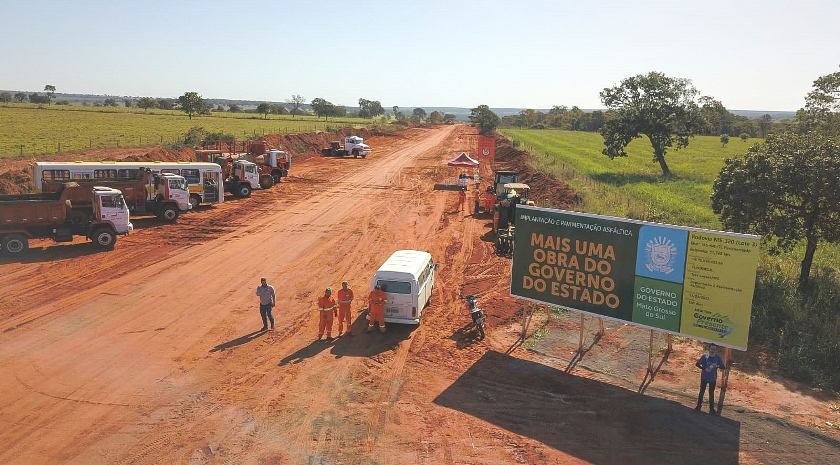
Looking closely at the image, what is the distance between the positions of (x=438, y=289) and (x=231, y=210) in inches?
724

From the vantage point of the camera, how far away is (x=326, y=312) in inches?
658

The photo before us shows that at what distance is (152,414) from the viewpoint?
12617mm

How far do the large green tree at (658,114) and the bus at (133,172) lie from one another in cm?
3435

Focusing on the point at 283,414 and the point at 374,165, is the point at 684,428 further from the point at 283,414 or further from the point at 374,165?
the point at 374,165

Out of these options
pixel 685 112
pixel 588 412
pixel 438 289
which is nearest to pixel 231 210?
pixel 438 289

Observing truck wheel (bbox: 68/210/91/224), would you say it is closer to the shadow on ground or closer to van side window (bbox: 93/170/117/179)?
van side window (bbox: 93/170/117/179)

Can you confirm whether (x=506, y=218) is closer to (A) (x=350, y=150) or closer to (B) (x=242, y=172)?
(B) (x=242, y=172)

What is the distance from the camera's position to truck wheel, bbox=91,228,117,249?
25.4 meters

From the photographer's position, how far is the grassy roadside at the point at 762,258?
1551 cm

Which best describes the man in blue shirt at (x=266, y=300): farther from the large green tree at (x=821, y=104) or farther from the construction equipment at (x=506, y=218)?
the large green tree at (x=821, y=104)

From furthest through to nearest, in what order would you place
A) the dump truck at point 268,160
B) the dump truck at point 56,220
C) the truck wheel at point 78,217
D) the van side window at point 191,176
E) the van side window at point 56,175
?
1. the dump truck at point 268,160
2. the van side window at point 191,176
3. the van side window at point 56,175
4. the truck wheel at point 78,217
5. the dump truck at point 56,220

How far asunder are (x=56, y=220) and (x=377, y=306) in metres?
15.9

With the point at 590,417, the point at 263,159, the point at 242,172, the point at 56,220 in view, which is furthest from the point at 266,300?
the point at 263,159

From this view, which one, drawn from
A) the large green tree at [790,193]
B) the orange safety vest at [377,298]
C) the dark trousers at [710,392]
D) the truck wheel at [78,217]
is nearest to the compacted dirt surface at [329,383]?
the dark trousers at [710,392]
